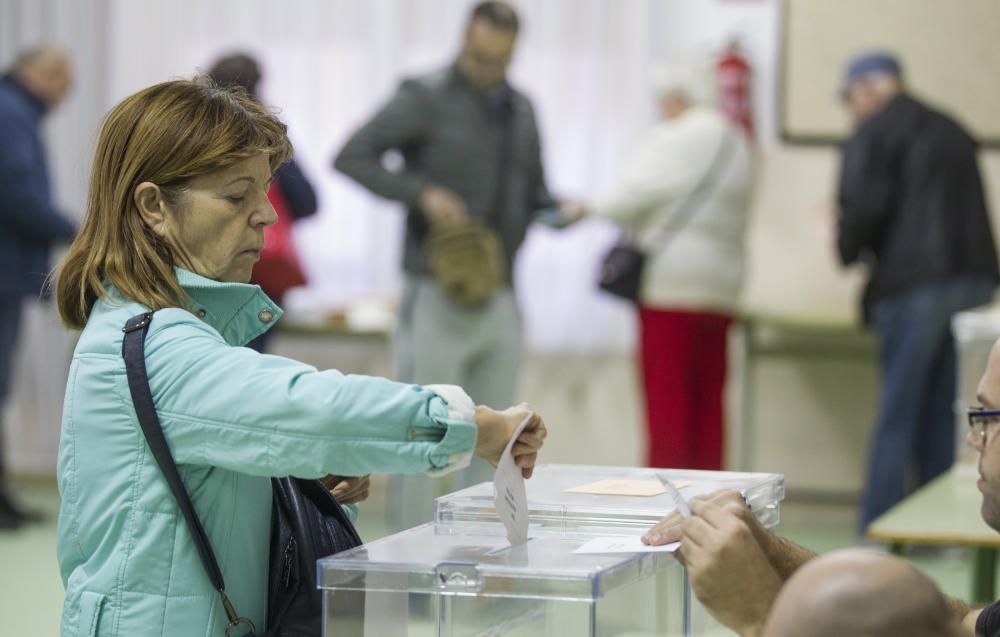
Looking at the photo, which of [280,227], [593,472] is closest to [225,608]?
[593,472]

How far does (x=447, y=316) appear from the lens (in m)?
4.48

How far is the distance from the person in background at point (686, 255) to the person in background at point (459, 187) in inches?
27.5

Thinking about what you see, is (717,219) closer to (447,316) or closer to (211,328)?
(447,316)

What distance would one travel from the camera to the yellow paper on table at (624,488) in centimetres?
179

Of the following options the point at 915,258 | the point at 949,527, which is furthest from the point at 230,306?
the point at 915,258

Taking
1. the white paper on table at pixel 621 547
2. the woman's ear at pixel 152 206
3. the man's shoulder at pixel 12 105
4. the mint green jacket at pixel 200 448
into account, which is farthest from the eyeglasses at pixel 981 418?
the man's shoulder at pixel 12 105

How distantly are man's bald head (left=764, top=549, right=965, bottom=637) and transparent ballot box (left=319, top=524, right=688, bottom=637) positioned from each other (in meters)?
0.28

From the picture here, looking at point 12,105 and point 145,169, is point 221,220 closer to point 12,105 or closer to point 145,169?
point 145,169

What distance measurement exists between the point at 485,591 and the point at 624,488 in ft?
1.51

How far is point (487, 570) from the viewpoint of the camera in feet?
4.60

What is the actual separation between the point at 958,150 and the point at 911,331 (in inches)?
26.2

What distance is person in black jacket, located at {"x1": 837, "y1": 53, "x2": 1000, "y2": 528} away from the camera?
5.12 meters

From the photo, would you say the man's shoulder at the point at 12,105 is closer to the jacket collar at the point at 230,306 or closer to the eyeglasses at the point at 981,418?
the jacket collar at the point at 230,306

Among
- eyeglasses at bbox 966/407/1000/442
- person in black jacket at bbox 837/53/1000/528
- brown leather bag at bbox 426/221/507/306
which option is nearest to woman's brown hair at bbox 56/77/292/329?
eyeglasses at bbox 966/407/1000/442
